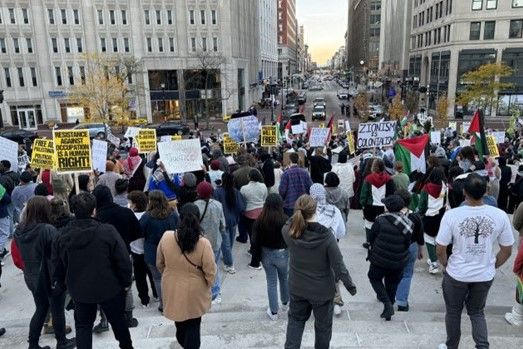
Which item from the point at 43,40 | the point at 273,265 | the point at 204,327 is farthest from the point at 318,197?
Result: the point at 43,40

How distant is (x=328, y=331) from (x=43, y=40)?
51.8 m

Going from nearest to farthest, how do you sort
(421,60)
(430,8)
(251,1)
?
1. (430,8)
2. (421,60)
3. (251,1)

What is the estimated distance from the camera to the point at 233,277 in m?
7.27

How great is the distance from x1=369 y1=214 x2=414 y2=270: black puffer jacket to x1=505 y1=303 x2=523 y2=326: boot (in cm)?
150

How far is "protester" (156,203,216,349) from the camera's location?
4246 mm

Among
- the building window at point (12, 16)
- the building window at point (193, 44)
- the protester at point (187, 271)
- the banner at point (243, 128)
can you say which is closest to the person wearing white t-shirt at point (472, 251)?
the protester at point (187, 271)

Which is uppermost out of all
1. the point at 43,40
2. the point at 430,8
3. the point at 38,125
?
the point at 430,8

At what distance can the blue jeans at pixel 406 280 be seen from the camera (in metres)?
5.79

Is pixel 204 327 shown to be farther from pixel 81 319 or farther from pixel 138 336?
pixel 81 319

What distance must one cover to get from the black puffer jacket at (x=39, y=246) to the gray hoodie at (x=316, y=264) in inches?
105

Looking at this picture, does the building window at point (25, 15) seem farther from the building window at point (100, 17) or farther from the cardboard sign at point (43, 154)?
the cardboard sign at point (43, 154)

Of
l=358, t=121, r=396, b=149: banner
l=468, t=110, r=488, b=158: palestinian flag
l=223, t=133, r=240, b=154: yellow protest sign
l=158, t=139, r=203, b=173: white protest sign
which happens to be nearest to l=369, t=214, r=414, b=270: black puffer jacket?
l=158, t=139, r=203, b=173: white protest sign

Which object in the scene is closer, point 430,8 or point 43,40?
point 43,40

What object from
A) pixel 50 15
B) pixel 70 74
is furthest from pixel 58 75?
pixel 50 15
